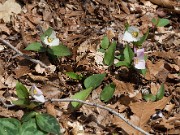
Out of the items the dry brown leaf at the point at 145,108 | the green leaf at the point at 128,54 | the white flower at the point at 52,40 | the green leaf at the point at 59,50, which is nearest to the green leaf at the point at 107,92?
the dry brown leaf at the point at 145,108

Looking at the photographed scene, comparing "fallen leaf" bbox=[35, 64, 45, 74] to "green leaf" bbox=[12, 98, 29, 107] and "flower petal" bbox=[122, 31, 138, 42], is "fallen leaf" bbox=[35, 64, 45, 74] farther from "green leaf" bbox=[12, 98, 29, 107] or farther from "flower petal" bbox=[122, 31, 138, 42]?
"flower petal" bbox=[122, 31, 138, 42]

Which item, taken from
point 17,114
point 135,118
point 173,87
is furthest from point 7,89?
point 173,87

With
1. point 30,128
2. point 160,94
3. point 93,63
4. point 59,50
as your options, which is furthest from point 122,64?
point 30,128

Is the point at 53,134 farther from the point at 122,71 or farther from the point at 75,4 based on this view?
the point at 75,4

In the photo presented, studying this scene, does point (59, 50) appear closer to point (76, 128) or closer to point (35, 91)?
point (35, 91)

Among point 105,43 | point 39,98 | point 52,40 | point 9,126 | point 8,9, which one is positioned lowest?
point 9,126

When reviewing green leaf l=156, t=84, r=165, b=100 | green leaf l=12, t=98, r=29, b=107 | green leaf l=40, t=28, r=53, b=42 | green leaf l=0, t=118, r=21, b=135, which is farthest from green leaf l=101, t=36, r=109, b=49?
green leaf l=0, t=118, r=21, b=135

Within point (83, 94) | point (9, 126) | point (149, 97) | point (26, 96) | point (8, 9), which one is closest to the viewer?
point (9, 126)

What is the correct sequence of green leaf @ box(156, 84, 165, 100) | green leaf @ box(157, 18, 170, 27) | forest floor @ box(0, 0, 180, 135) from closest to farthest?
forest floor @ box(0, 0, 180, 135) < green leaf @ box(156, 84, 165, 100) < green leaf @ box(157, 18, 170, 27)
